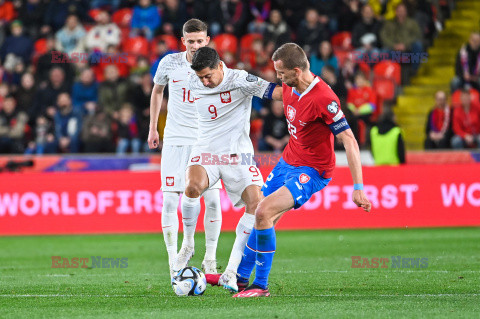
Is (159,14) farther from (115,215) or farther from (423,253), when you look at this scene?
(423,253)

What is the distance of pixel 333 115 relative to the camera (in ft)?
25.5

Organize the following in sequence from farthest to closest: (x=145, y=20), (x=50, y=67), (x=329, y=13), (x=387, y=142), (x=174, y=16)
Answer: (x=145, y=20)
(x=174, y=16)
(x=329, y=13)
(x=50, y=67)
(x=387, y=142)

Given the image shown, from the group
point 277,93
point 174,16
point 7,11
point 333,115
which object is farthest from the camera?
point 7,11

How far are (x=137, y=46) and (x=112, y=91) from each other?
64.8 inches

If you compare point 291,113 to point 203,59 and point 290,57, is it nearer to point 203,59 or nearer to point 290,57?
point 290,57

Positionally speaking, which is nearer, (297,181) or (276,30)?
(297,181)

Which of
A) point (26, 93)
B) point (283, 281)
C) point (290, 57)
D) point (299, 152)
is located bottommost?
point (283, 281)

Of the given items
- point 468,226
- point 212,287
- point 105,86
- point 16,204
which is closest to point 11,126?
point 105,86

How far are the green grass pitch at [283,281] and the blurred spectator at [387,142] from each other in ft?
6.19

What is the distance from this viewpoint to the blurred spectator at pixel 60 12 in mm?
21453

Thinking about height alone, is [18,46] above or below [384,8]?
below

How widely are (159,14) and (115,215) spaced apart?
656 cm

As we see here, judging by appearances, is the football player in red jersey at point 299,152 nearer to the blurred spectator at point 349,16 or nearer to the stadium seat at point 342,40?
the stadium seat at point 342,40

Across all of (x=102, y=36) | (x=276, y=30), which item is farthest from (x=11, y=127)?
(x=276, y=30)
